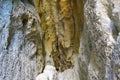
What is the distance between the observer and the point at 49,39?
3.63 metres

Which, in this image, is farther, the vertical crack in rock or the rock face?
the vertical crack in rock

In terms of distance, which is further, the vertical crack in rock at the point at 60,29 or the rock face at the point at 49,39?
the vertical crack in rock at the point at 60,29

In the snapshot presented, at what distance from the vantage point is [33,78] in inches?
118

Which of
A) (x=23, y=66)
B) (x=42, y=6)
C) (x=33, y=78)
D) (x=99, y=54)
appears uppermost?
(x=42, y=6)

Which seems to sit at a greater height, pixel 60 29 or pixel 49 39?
pixel 60 29

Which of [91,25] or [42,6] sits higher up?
[42,6]

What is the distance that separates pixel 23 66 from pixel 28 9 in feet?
2.81

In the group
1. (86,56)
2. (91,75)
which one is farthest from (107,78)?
(86,56)

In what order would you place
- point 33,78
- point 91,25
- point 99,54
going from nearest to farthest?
point 99,54 < point 91,25 < point 33,78

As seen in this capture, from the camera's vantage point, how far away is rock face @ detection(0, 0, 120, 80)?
2.06 m

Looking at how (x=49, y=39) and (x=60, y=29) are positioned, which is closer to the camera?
(x=60, y=29)

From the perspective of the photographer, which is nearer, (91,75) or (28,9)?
(91,75)

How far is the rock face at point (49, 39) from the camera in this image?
81.2 inches

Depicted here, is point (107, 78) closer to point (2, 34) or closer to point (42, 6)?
point (2, 34)
